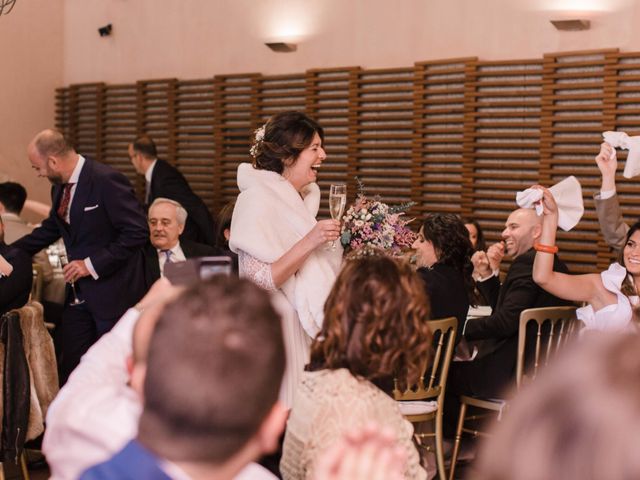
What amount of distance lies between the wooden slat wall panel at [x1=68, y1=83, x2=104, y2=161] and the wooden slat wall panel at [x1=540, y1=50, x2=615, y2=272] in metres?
5.59

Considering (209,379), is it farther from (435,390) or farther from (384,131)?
(384,131)

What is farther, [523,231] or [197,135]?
[197,135]

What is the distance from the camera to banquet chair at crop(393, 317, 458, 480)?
451cm

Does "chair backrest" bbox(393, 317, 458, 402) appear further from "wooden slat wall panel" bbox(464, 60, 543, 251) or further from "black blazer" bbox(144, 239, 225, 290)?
"wooden slat wall panel" bbox(464, 60, 543, 251)

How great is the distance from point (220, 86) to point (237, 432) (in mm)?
8620

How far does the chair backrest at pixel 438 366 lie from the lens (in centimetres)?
446

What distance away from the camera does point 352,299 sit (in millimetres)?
2316

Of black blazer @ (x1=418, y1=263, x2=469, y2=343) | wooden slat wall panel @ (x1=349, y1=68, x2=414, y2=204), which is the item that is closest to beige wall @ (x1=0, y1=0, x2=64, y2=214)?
wooden slat wall panel @ (x1=349, y1=68, x2=414, y2=204)

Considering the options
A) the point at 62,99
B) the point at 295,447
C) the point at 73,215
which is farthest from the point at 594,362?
the point at 62,99

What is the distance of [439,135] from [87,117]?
4883 millimetres

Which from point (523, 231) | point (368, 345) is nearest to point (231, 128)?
point (523, 231)

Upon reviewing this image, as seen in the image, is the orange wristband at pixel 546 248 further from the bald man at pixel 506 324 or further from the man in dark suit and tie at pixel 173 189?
the man in dark suit and tie at pixel 173 189

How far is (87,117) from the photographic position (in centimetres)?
1102

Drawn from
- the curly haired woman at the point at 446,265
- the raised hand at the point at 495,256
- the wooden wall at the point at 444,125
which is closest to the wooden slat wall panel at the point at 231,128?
the wooden wall at the point at 444,125
